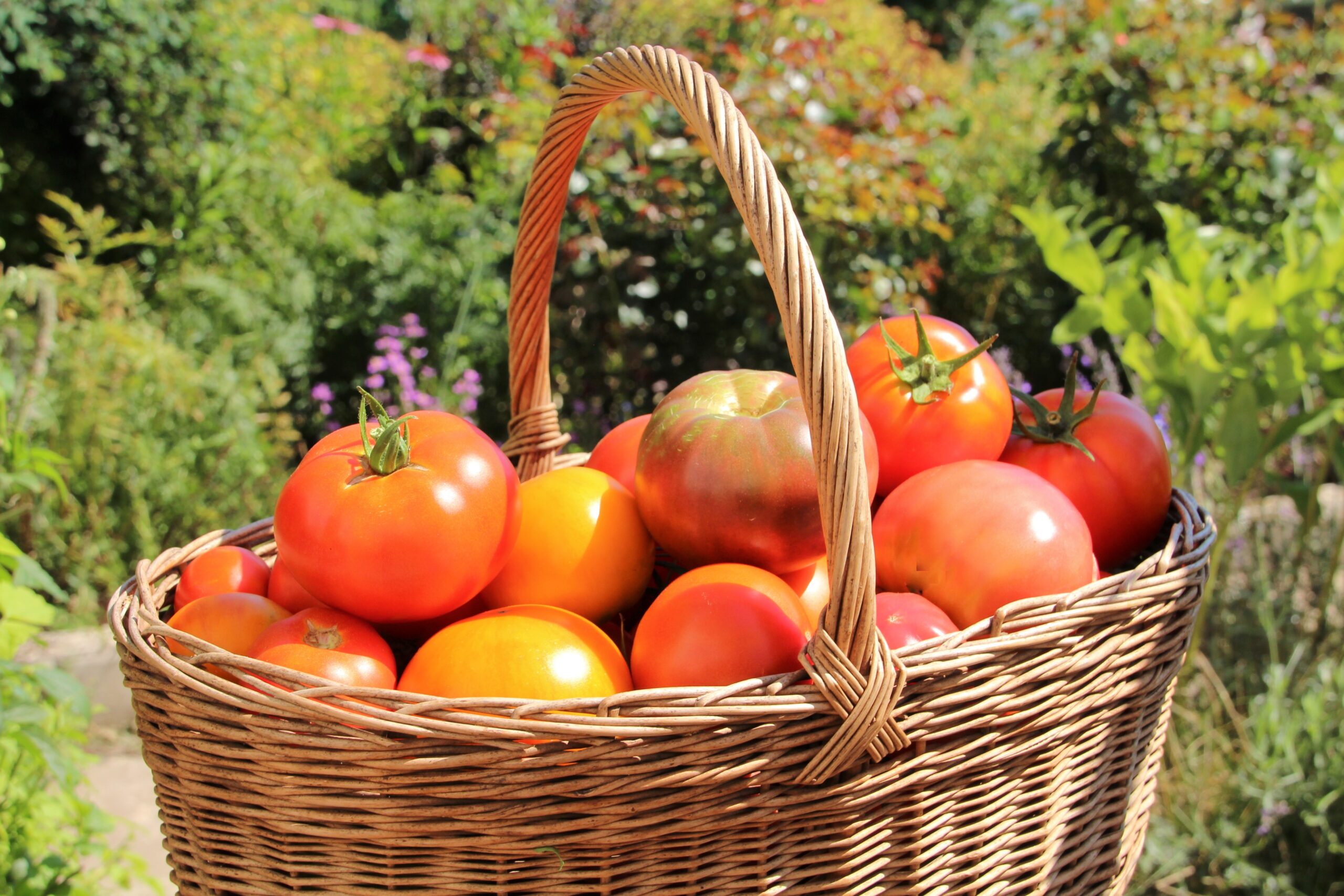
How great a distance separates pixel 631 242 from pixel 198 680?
225 cm

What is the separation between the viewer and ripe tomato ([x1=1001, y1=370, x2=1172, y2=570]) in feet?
4.07

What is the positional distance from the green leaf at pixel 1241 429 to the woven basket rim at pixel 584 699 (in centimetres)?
98

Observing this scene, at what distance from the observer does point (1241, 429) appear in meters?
1.77

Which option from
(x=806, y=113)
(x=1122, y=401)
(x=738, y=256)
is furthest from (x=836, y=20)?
(x=1122, y=401)

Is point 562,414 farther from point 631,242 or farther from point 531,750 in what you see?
point 531,750

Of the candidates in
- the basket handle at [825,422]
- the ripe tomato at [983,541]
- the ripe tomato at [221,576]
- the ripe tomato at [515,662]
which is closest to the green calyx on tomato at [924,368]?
the ripe tomato at [983,541]

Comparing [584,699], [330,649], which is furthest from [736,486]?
[330,649]

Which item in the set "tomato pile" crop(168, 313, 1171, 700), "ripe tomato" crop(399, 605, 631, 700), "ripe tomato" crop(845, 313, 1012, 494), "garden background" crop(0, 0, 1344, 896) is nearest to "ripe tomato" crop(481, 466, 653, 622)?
"tomato pile" crop(168, 313, 1171, 700)

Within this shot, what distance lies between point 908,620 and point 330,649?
557mm

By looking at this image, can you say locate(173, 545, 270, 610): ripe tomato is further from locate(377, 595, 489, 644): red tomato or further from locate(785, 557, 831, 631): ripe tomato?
locate(785, 557, 831, 631): ripe tomato

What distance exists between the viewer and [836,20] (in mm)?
3787

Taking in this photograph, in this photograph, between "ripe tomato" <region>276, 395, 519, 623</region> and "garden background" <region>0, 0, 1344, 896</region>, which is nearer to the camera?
"ripe tomato" <region>276, 395, 519, 623</region>

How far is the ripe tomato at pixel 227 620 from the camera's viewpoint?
999 mm

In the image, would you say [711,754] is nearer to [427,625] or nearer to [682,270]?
[427,625]
